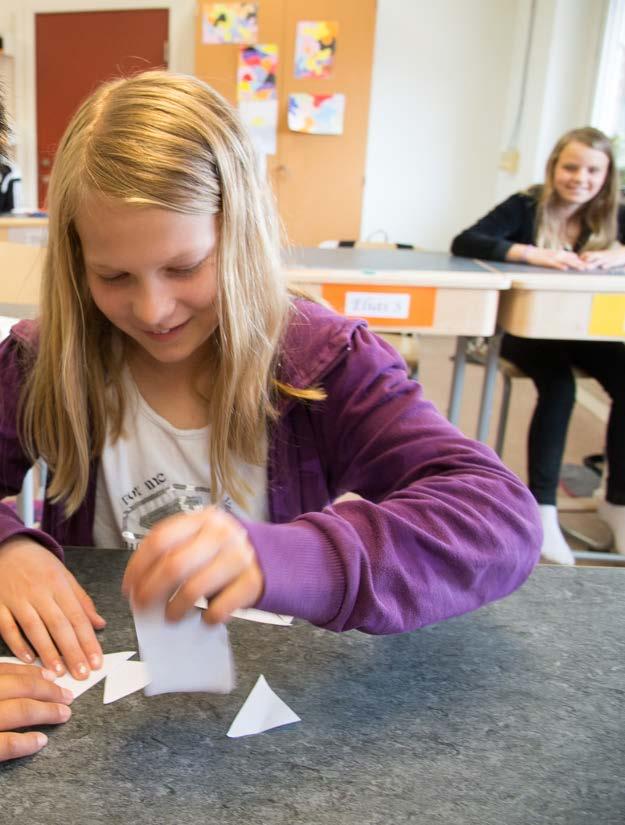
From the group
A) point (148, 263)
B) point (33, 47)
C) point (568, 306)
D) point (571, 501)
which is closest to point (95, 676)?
point (148, 263)

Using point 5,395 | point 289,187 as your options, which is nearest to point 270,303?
point 5,395

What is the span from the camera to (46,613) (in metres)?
0.55

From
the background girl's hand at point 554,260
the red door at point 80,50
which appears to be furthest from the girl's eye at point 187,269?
the red door at point 80,50

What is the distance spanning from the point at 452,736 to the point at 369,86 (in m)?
4.14

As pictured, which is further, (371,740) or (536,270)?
(536,270)

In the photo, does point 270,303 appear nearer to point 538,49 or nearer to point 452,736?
point 452,736

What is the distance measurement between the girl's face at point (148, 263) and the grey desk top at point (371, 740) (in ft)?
0.91

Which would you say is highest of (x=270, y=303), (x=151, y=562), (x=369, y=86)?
(x=369, y=86)

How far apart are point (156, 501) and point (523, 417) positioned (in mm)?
2613

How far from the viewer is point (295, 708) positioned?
1.51ft

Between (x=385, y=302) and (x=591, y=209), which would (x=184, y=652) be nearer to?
(x=385, y=302)

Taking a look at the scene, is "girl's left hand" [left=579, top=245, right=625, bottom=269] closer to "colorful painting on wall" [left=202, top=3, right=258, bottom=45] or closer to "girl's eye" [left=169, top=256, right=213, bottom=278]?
"girl's eye" [left=169, top=256, right=213, bottom=278]

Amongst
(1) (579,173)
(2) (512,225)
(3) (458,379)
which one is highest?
(1) (579,173)

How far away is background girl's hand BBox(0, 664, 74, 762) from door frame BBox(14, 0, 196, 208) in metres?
4.50
